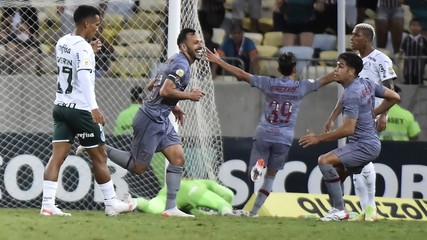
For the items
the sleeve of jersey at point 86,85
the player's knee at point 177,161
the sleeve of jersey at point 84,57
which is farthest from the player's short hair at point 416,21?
the sleeve of jersey at point 86,85

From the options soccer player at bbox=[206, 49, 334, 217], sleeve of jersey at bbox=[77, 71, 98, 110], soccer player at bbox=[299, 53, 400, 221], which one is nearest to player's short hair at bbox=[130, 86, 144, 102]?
soccer player at bbox=[206, 49, 334, 217]

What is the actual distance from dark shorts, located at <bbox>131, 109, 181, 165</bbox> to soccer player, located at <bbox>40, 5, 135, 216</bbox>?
81 cm

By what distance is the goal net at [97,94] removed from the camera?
1650 centimetres

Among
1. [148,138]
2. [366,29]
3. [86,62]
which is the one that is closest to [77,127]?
[86,62]

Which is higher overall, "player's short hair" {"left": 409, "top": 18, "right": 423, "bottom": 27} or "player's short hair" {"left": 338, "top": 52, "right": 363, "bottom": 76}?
"player's short hair" {"left": 338, "top": 52, "right": 363, "bottom": 76}

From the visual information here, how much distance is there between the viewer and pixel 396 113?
17969 mm

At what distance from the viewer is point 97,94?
17.8 metres

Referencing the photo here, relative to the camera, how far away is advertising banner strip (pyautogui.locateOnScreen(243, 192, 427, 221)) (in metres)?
16.2

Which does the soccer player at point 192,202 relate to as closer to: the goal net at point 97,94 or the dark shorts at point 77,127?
the goal net at point 97,94

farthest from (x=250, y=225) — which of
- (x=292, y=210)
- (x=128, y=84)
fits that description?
(x=128, y=84)

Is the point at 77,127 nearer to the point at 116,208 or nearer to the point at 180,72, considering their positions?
the point at 116,208

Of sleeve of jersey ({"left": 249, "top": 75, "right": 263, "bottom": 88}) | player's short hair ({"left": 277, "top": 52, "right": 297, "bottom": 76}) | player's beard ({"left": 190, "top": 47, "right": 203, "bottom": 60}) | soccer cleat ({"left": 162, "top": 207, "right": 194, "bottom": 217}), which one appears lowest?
soccer cleat ({"left": 162, "top": 207, "right": 194, "bottom": 217})

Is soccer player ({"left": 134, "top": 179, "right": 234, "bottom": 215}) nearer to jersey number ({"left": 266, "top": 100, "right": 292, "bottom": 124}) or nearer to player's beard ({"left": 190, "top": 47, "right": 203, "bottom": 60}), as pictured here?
jersey number ({"left": 266, "top": 100, "right": 292, "bottom": 124})

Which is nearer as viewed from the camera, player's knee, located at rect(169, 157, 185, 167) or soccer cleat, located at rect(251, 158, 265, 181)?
player's knee, located at rect(169, 157, 185, 167)
